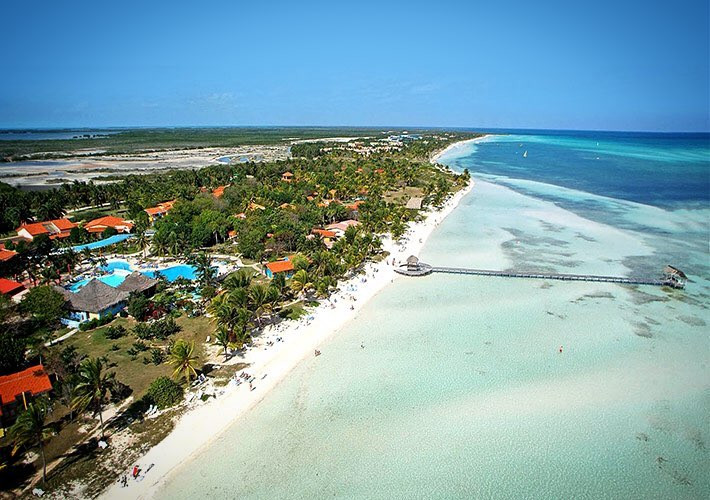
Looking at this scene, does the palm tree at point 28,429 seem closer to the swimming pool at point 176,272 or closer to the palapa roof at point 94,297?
the palapa roof at point 94,297

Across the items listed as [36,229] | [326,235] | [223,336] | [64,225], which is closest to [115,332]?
[223,336]

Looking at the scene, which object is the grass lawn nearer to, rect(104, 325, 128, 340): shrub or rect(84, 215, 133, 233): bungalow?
rect(104, 325, 128, 340): shrub

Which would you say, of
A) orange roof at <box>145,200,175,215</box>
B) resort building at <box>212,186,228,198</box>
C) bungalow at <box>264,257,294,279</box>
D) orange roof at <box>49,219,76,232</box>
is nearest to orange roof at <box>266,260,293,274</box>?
bungalow at <box>264,257,294,279</box>

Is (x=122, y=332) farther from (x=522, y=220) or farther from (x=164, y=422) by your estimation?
(x=522, y=220)

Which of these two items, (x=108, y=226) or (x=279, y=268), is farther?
(x=108, y=226)

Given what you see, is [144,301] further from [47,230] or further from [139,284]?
[47,230]

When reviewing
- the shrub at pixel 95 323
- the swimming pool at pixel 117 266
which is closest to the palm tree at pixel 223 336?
the shrub at pixel 95 323

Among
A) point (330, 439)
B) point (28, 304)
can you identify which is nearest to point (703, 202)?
point (330, 439)
